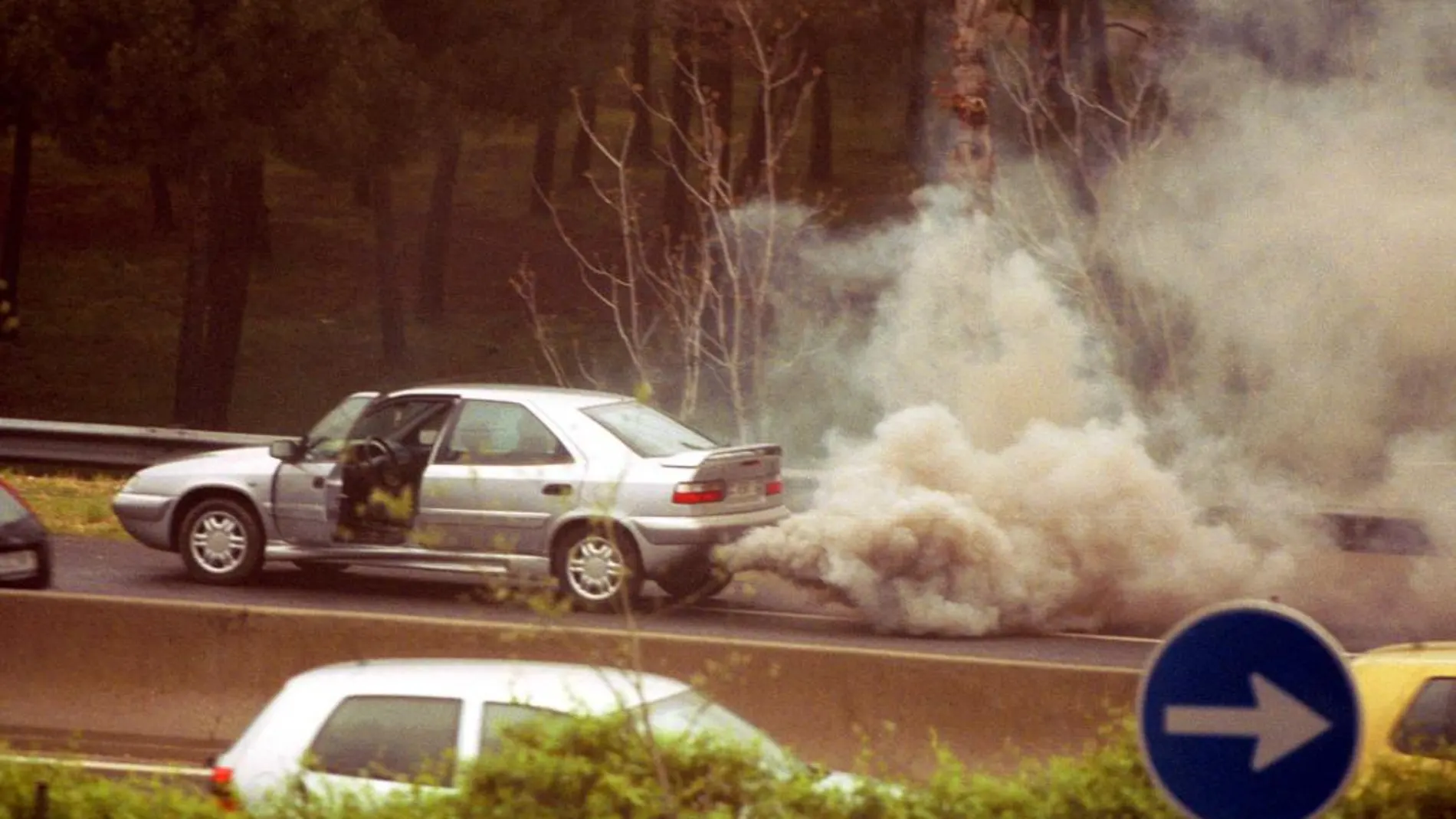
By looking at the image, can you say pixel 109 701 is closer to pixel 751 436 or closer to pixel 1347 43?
pixel 751 436

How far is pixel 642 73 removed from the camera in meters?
45.4

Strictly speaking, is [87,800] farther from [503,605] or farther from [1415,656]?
[503,605]

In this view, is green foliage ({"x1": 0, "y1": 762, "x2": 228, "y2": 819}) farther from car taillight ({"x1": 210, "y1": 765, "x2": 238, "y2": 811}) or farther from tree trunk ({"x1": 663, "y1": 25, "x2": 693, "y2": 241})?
tree trunk ({"x1": 663, "y1": 25, "x2": 693, "y2": 241})

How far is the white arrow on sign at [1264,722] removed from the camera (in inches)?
172

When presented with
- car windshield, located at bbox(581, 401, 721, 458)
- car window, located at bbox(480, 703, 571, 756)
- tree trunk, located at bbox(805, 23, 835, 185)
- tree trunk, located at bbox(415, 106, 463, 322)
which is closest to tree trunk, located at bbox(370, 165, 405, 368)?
tree trunk, located at bbox(415, 106, 463, 322)

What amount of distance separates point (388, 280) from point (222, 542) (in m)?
20.9

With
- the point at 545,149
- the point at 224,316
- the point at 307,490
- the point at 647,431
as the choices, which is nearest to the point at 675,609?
the point at 647,431

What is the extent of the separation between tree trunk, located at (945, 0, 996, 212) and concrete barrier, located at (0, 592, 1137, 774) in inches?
349

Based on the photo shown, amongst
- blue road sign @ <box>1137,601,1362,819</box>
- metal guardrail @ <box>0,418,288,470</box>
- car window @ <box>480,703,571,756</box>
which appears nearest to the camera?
blue road sign @ <box>1137,601,1362,819</box>

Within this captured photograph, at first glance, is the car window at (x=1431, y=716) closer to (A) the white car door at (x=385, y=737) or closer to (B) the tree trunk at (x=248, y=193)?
(A) the white car door at (x=385, y=737)

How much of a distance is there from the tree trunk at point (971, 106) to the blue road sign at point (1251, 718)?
46.2 feet

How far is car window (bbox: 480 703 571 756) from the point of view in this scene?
20.3 ft

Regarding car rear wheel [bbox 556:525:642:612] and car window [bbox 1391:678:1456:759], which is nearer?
car window [bbox 1391:678:1456:759]

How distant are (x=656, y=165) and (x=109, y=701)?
4100 centimetres
